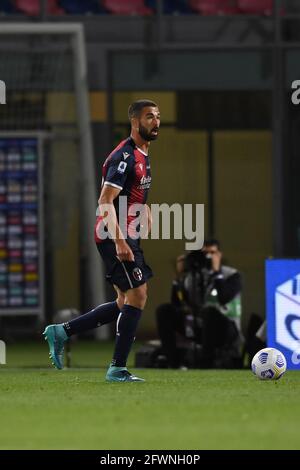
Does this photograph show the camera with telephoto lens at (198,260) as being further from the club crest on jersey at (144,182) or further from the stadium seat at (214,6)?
the stadium seat at (214,6)

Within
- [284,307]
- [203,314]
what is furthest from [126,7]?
[284,307]

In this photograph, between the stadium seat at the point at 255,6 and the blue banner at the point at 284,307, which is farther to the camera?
the stadium seat at the point at 255,6

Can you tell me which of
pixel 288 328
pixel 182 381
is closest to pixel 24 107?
pixel 288 328

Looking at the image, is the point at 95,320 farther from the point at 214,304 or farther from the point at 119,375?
the point at 214,304

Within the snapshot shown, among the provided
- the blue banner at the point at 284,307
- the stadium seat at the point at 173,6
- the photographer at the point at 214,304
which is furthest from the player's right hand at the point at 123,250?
the stadium seat at the point at 173,6

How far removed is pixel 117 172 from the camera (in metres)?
10.2

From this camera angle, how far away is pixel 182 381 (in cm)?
1095

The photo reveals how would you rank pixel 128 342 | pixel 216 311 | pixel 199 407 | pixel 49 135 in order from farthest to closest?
pixel 49 135 < pixel 216 311 < pixel 128 342 < pixel 199 407

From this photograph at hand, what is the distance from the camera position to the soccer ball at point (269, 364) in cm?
1062

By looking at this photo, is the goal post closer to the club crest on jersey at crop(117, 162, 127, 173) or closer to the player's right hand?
the club crest on jersey at crop(117, 162, 127, 173)

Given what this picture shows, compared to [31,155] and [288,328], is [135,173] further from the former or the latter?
[31,155]

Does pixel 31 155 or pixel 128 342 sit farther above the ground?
pixel 31 155

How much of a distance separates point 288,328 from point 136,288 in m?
2.87

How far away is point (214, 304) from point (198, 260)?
1.51ft
